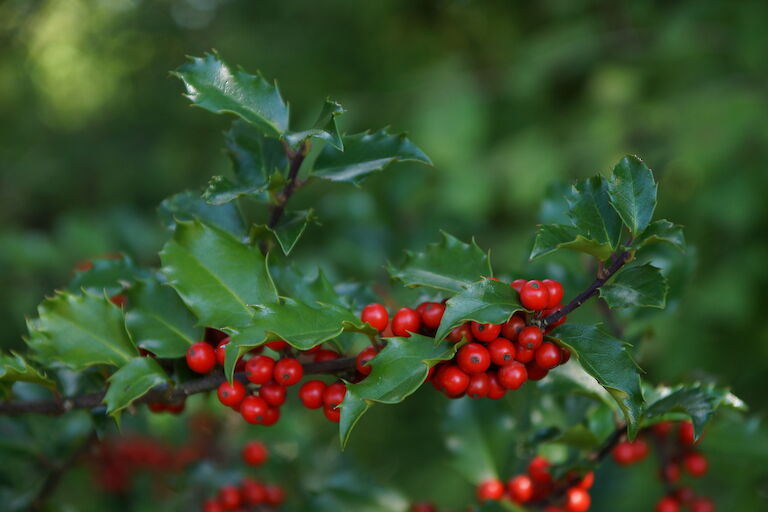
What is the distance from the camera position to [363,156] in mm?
970

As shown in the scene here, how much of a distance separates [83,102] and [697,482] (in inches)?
218

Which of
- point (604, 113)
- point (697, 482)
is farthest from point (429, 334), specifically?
point (604, 113)

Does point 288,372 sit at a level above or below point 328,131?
below

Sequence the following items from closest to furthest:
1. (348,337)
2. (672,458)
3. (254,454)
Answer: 1. (348,337)
2. (672,458)
3. (254,454)

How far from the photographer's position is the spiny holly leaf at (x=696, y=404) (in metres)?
0.83

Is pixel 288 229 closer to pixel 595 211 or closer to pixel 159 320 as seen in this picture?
pixel 159 320

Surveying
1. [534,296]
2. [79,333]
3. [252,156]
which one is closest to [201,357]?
[79,333]

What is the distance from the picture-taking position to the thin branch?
0.88 meters

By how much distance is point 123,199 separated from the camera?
4.13 m

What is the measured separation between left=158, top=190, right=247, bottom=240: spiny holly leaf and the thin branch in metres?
0.23

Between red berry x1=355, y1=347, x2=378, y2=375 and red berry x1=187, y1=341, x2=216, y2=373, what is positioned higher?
red berry x1=355, y1=347, x2=378, y2=375

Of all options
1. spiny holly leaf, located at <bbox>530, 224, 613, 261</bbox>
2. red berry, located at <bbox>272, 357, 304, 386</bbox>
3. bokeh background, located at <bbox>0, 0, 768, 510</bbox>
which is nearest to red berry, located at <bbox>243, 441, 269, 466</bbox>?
bokeh background, located at <bbox>0, 0, 768, 510</bbox>

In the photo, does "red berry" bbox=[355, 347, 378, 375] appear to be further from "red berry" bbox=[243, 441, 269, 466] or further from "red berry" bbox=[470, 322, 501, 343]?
"red berry" bbox=[243, 441, 269, 466]

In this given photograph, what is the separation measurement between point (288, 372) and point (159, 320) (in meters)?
0.22
